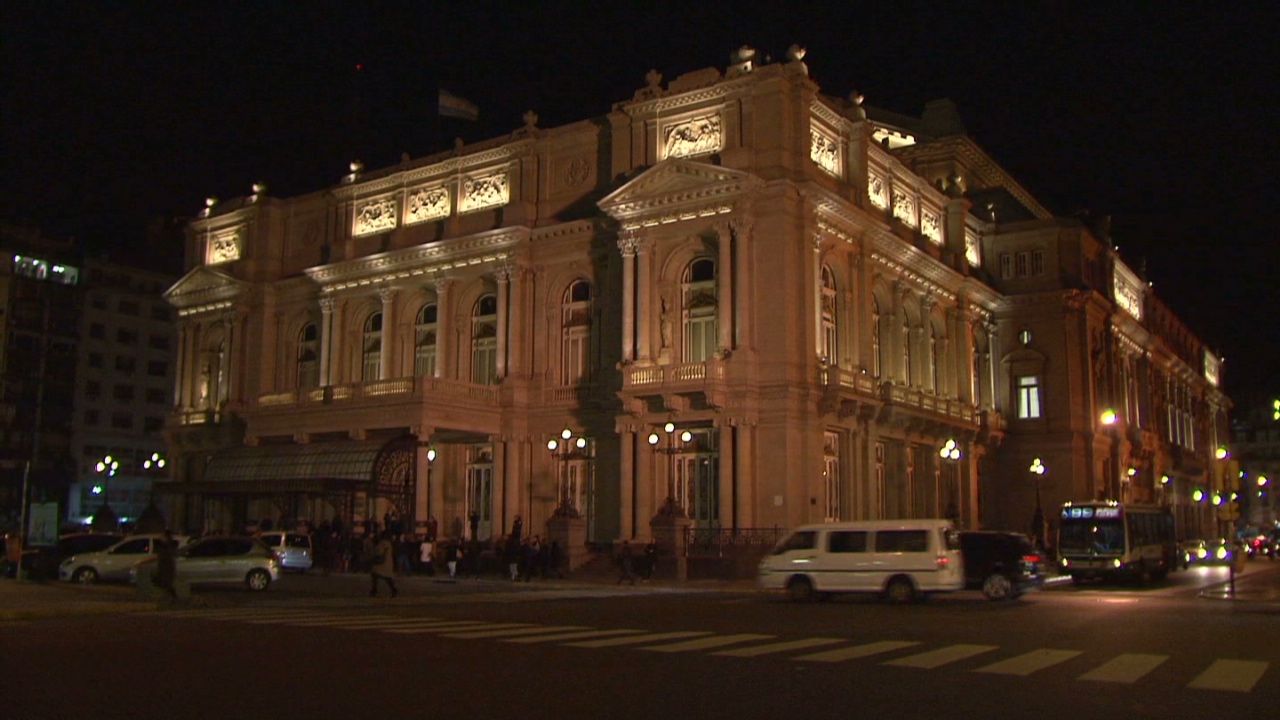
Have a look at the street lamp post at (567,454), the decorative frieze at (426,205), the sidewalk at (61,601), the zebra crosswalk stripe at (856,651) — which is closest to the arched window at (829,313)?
the street lamp post at (567,454)

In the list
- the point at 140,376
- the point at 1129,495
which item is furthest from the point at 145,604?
the point at 140,376

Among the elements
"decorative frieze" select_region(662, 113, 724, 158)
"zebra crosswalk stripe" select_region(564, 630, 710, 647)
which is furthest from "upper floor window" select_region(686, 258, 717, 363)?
"zebra crosswalk stripe" select_region(564, 630, 710, 647)

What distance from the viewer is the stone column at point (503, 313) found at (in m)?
48.7

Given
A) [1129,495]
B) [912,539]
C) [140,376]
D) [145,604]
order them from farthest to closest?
[140,376] < [1129,495] < [912,539] < [145,604]

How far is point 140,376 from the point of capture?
326 feet

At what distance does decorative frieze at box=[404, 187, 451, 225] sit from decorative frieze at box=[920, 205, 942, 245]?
2187 cm

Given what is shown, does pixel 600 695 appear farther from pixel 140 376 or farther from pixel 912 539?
pixel 140 376

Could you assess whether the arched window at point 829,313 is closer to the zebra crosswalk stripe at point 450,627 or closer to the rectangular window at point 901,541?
the rectangular window at point 901,541

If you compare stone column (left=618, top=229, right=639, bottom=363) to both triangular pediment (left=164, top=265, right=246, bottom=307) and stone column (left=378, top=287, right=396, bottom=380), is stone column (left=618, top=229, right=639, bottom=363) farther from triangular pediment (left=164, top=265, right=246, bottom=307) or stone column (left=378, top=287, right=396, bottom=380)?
triangular pediment (left=164, top=265, right=246, bottom=307)

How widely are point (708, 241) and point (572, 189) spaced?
24.6 ft

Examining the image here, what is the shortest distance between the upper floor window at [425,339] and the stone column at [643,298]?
39.8 feet

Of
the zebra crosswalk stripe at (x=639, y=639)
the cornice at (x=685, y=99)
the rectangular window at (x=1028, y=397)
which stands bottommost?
the zebra crosswalk stripe at (x=639, y=639)

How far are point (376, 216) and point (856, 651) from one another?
1711 inches

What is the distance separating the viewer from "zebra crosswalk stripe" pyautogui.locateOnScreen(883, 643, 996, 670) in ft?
48.5
